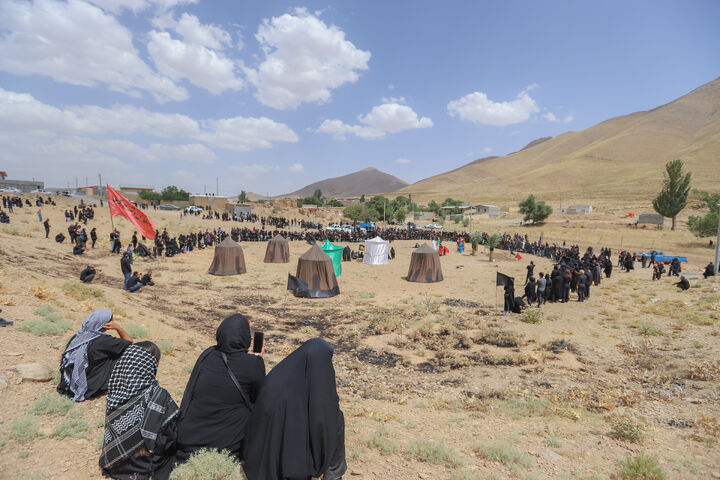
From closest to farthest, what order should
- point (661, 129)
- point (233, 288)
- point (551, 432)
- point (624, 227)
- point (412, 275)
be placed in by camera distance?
point (551, 432) < point (233, 288) < point (412, 275) < point (624, 227) < point (661, 129)

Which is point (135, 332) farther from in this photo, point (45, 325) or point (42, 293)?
point (42, 293)

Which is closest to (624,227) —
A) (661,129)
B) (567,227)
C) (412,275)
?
(567,227)

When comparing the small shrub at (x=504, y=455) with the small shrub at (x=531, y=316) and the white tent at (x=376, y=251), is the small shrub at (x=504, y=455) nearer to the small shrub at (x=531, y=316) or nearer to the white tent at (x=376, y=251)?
the small shrub at (x=531, y=316)

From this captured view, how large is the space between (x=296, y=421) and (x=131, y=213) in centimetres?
1629

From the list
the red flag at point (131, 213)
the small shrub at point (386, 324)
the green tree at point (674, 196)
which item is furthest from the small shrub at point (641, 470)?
the green tree at point (674, 196)

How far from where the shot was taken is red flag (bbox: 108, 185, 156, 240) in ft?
48.3

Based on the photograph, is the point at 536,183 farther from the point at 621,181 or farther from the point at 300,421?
the point at 300,421

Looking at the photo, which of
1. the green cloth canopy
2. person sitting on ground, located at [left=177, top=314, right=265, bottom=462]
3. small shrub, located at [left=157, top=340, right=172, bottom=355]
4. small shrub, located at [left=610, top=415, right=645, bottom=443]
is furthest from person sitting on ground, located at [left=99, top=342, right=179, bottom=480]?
the green cloth canopy

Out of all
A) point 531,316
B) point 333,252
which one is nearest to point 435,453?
point 531,316

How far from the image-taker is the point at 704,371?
25.4 feet

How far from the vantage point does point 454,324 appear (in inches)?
482

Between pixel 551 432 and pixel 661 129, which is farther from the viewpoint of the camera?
pixel 661 129

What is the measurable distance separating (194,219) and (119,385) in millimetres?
50347

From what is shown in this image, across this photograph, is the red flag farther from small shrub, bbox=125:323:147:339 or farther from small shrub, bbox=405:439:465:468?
small shrub, bbox=405:439:465:468
